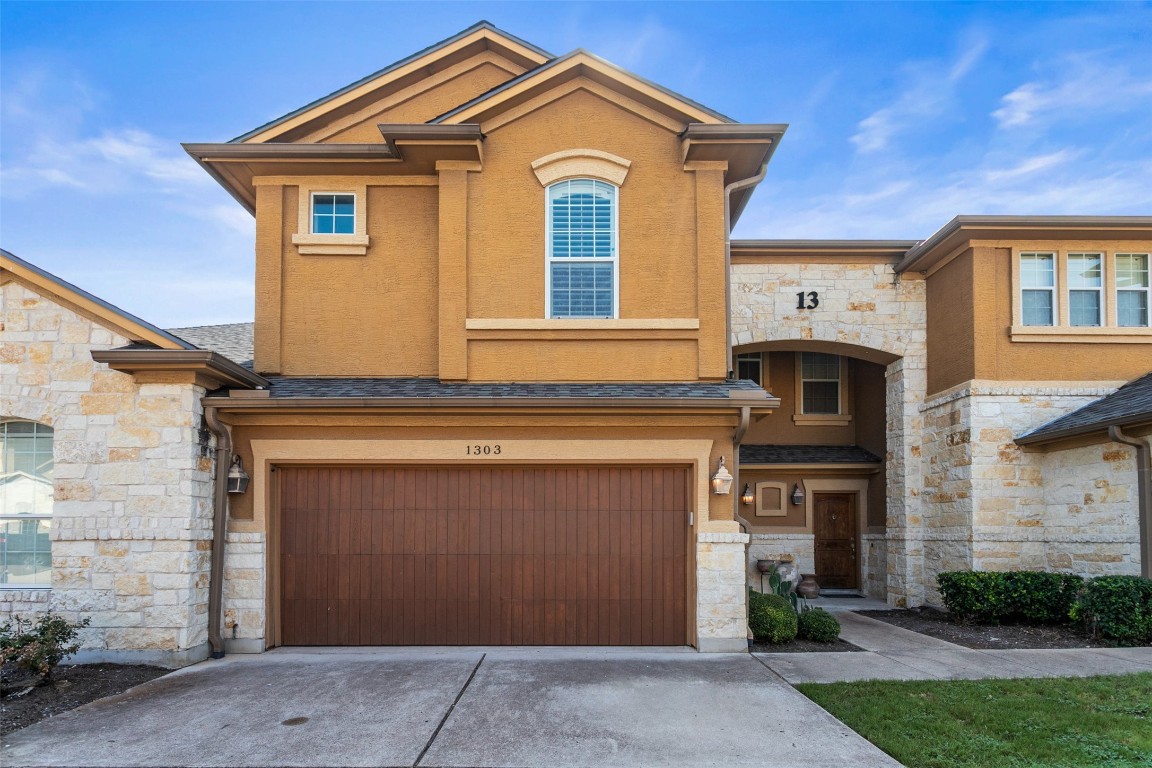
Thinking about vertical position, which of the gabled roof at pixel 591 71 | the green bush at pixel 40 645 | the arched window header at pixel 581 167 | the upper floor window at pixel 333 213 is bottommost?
the green bush at pixel 40 645

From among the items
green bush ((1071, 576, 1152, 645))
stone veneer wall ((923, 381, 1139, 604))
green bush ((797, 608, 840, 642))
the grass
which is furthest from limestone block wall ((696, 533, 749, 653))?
stone veneer wall ((923, 381, 1139, 604))

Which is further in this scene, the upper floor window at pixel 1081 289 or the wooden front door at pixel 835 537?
the wooden front door at pixel 835 537

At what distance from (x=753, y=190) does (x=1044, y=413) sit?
6.08 metres

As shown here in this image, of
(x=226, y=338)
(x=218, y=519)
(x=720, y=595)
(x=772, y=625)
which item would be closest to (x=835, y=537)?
(x=772, y=625)

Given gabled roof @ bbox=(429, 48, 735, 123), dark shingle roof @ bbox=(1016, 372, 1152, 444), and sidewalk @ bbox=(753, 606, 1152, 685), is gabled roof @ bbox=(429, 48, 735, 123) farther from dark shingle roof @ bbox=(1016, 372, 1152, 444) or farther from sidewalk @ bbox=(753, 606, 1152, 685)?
sidewalk @ bbox=(753, 606, 1152, 685)

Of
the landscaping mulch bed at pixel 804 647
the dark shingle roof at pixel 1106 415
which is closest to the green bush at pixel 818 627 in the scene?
the landscaping mulch bed at pixel 804 647

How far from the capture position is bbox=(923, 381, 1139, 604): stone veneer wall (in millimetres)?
11227

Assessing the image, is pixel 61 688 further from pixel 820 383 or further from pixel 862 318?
pixel 820 383

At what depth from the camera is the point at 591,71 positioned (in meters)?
9.91

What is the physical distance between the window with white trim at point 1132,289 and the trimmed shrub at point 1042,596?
4.43 metres

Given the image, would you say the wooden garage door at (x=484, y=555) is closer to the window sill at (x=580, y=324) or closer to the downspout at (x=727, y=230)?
the window sill at (x=580, y=324)

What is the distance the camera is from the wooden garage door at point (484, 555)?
9477 mm

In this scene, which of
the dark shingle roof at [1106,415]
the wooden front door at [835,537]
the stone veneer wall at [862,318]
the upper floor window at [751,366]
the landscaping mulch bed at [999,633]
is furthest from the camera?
the upper floor window at [751,366]

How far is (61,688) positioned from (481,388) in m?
5.27
